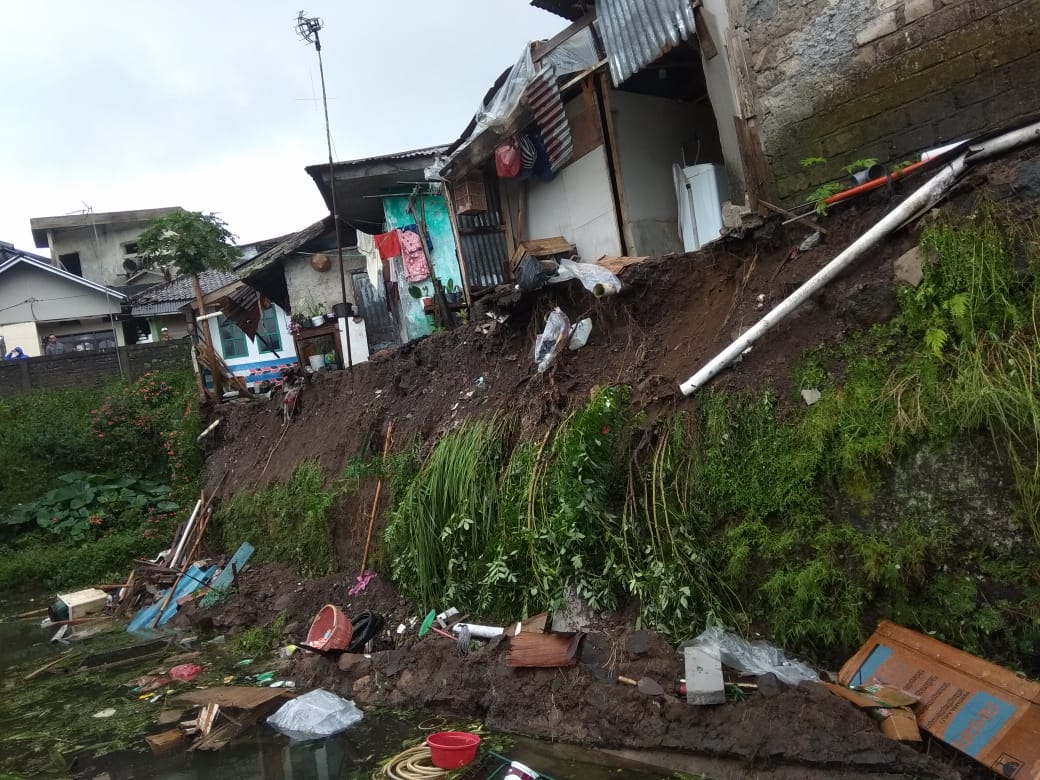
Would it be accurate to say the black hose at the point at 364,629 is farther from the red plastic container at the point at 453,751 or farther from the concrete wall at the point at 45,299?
the concrete wall at the point at 45,299

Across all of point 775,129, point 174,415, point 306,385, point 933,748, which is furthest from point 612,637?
point 174,415

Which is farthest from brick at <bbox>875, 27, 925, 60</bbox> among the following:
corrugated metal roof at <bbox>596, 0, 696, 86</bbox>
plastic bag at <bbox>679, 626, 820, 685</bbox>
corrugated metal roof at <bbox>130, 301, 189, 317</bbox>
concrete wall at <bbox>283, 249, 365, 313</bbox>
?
corrugated metal roof at <bbox>130, 301, 189, 317</bbox>

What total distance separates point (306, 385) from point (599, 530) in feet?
26.7

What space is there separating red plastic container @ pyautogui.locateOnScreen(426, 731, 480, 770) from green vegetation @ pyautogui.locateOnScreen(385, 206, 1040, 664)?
1.21 metres

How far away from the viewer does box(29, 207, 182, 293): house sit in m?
25.9

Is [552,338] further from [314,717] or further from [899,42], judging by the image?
[314,717]

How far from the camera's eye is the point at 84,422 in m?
16.6

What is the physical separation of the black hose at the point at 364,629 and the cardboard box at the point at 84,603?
577 centimetres

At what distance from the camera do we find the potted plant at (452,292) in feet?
37.9

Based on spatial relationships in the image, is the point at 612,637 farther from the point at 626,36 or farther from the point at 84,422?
the point at 84,422

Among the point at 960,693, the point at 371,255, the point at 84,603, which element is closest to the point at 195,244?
the point at 371,255

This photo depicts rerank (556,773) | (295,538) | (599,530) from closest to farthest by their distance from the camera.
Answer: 1. (556,773)
2. (599,530)
3. (295,538)

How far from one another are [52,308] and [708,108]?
67.1 feet

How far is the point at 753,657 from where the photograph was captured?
405cm
